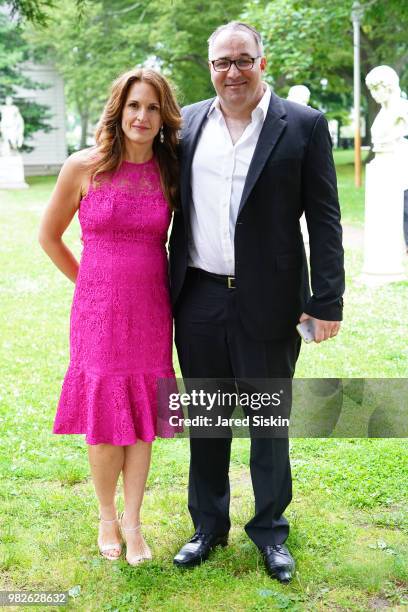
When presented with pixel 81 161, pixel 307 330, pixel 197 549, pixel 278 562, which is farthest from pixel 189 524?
pixel 81 161

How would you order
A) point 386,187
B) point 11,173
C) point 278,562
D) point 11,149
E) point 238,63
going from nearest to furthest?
point 238,63
point 278,562
point 386,187
point 11,173
point 11,149

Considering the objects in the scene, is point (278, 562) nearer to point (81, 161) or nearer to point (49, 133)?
point (81, 161)

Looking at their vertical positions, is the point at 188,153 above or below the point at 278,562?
above

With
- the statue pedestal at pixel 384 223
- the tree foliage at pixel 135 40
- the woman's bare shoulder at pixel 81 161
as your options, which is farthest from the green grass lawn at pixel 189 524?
the tree foliage at pixel 135 40

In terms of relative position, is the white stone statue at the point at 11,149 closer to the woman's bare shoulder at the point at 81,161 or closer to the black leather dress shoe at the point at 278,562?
the woman's bare shoulder at the point at 81,161

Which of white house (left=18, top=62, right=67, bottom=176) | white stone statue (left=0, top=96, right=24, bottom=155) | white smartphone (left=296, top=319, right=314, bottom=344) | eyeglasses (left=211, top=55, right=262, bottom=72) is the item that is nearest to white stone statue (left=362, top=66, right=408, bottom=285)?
white smartphone (left=296, top=319, right=314, bottom=344)

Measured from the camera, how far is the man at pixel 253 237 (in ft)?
10.1

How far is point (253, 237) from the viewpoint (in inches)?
124

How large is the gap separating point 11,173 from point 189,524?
26.3 m

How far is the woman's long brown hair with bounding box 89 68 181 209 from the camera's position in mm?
3152

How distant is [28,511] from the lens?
4.08 meters

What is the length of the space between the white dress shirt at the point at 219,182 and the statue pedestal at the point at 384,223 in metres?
7.33

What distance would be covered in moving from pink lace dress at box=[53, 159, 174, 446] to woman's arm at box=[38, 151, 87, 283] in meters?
0.07

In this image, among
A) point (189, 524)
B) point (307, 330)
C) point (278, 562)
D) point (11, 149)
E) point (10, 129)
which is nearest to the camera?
point (307, 330)
